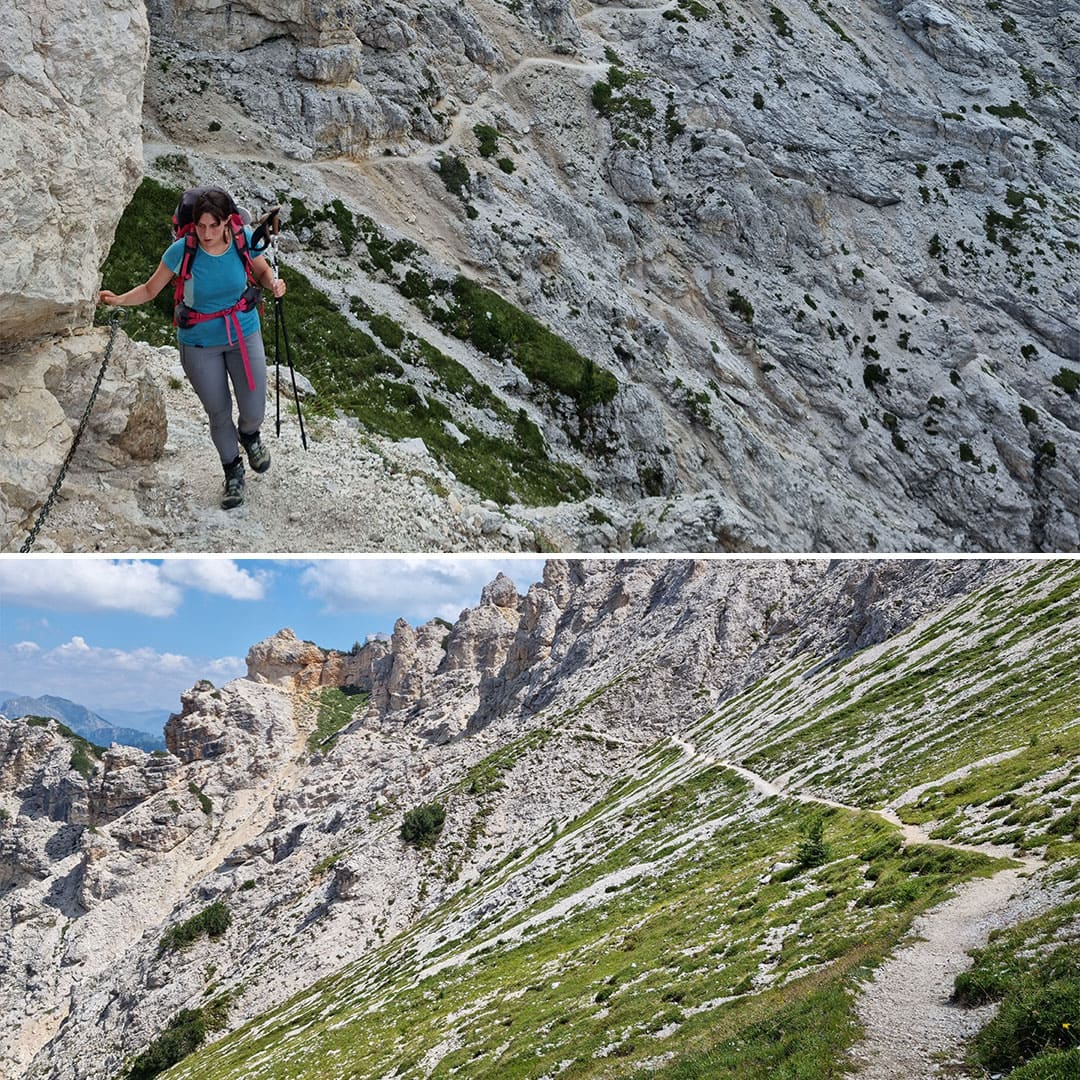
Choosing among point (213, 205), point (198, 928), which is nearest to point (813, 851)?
point (213, 205)

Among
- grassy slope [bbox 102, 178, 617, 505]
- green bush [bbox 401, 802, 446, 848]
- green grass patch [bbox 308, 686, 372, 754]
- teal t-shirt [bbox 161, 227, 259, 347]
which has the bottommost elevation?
green grass patch [bbox 308, 686, 372, 754]

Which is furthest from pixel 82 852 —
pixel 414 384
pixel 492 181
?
pixel 492 181

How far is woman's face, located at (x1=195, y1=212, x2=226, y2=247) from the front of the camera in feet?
40.1

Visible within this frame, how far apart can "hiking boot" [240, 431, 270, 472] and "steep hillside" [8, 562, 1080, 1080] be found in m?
13.2

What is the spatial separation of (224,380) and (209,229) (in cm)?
256

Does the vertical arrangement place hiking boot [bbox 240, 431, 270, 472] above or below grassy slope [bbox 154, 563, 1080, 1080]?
above

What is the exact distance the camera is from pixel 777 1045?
12672mm

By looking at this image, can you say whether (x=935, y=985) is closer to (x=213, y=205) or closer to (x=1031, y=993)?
(x=1031, y=993)

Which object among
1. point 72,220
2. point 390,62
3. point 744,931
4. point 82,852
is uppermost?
point 390,62

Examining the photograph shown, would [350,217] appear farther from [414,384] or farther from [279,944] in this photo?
[279,944]

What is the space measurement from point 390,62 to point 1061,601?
54261 mm

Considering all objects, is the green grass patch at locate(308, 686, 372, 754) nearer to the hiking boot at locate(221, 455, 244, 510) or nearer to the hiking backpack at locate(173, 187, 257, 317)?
the hiking boot at locate(221, 455, 244, 510)

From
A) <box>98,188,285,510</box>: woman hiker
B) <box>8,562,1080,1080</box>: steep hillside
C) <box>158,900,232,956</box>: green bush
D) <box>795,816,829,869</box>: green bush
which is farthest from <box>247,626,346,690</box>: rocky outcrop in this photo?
<box>98,188,285,510</box>: woman hiker

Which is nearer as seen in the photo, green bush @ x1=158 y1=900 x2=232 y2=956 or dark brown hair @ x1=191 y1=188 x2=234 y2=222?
dark brown hair @ x1=191 y1=188 x2=234 y2=222
